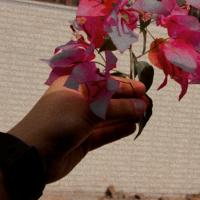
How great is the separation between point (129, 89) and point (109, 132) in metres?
0.11

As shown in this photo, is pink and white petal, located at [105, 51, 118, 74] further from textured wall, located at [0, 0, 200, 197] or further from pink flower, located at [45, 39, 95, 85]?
textured wall, located at [0, 0, 200, 197]

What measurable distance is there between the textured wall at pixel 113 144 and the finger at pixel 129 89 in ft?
25.2

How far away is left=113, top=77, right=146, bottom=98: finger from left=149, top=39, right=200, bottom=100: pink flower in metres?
0.06

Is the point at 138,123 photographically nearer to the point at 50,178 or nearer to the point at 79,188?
the point at 50,178

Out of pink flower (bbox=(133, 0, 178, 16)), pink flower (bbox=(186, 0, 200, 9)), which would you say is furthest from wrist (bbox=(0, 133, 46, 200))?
pink flower (bbox=(186, 0, 200, 9))

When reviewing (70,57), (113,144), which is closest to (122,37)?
(70,57)

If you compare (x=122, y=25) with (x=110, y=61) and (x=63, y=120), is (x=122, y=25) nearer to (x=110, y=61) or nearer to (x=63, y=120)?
(x=110, y=61)

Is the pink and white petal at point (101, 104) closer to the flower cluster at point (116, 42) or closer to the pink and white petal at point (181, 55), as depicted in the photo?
the flower cluster at point (116, 42)

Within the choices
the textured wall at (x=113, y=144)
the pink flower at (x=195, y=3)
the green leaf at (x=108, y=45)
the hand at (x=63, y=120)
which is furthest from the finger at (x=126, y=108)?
the textured wall at (x=113, y=144)

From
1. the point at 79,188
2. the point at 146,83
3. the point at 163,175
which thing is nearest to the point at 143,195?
the point at 163,175

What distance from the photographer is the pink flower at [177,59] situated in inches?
47.2

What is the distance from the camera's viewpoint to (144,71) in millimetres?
1314

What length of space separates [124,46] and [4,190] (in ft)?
1.16

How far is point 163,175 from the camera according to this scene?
11.1m
